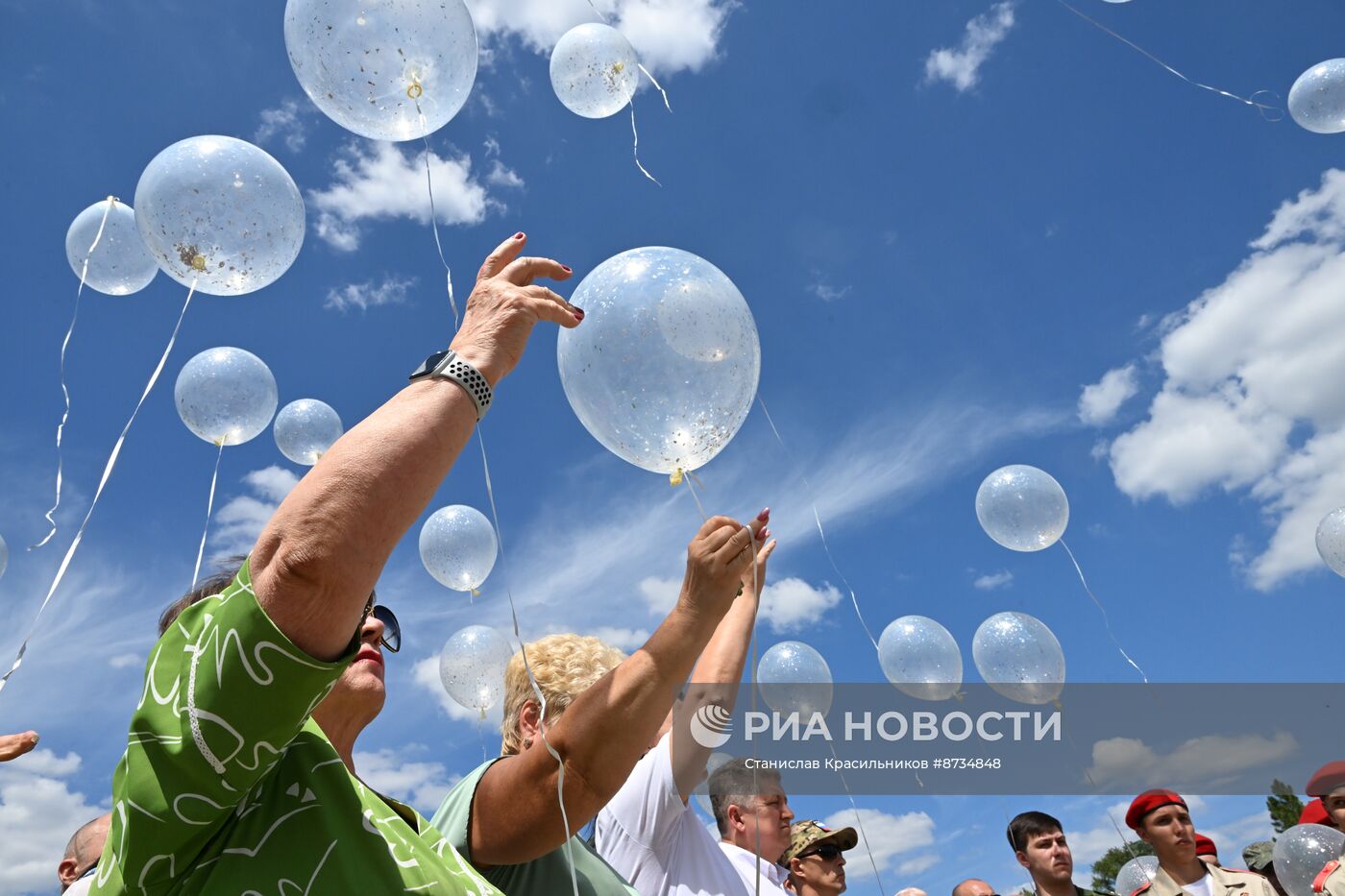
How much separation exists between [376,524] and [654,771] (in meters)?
1.65

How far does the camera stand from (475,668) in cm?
664

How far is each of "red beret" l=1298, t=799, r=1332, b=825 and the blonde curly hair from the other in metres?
4.67

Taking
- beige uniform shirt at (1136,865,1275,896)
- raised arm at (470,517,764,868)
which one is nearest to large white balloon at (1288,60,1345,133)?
beige uniform shirt at (1136,865,1275,896)

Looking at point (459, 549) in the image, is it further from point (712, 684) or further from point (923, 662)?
point (712, 684)

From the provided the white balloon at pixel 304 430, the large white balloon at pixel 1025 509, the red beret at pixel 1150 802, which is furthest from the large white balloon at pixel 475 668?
the red beret at pixel 1150 802

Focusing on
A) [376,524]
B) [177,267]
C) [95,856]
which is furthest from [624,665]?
[95,856]

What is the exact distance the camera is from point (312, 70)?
3117 mm

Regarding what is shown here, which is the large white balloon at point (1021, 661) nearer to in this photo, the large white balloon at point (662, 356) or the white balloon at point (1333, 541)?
the white balloon at point (1333, 541)

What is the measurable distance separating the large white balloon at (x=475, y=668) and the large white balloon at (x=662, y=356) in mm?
4398

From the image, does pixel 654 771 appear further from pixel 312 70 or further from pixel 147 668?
pixel 312 70

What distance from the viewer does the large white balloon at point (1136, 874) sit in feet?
19.3

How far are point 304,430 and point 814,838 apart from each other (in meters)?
4.06

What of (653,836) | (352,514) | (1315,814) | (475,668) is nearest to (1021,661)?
(1315,814)

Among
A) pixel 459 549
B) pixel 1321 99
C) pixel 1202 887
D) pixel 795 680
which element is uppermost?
pixel 1321 99
